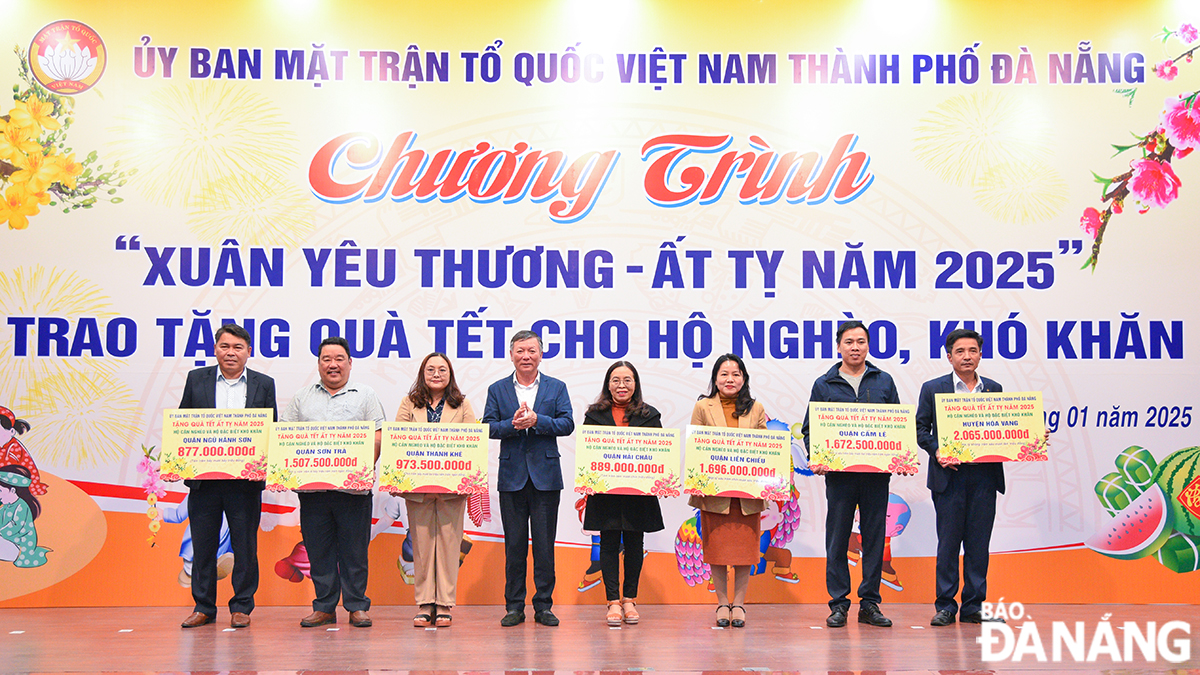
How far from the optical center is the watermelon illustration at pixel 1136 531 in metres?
5.65

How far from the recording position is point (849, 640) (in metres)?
4.41

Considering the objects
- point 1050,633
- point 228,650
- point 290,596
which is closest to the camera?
point 228,650

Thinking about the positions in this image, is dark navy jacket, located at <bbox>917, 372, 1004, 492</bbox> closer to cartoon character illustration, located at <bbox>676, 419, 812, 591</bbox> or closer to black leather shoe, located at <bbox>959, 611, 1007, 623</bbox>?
black leather shoe, located at <bbox>959, 611, 1007, 623</bbox>

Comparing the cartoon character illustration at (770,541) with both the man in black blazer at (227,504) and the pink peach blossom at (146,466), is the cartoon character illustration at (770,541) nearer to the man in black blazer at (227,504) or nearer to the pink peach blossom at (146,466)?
the man in black blazer at (227,504)

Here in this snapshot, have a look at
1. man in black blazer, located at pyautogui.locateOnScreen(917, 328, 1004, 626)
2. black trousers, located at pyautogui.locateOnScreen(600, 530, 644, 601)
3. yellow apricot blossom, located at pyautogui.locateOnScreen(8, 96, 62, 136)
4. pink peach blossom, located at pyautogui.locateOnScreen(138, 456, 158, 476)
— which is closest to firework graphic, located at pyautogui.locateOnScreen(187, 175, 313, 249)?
yellow apricot blossom, located at pyautogui.locateOnScreen(8, 96, 62, 136)

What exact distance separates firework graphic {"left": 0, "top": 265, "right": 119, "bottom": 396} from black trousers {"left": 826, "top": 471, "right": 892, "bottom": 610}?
4.20 m

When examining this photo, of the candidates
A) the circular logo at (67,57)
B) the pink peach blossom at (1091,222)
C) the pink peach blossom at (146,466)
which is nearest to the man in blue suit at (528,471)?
the pink peach blossom at (146,466)

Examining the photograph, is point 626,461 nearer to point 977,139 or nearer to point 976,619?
point 976,619

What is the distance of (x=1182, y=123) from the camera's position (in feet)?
19.2

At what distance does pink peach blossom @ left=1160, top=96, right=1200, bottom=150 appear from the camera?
5.84 m

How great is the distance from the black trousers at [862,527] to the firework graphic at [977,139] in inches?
84.6

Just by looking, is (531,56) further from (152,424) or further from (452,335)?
(152,424)

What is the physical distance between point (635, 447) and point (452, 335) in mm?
1621

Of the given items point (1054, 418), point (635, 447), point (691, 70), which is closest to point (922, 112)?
point (691, 70)
